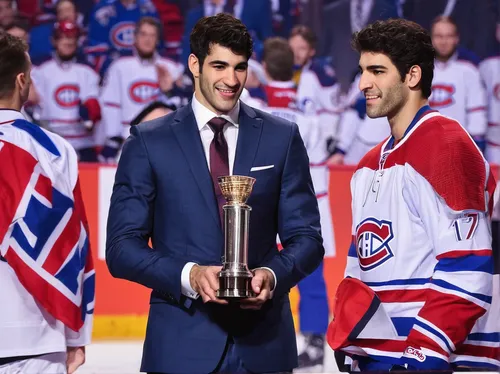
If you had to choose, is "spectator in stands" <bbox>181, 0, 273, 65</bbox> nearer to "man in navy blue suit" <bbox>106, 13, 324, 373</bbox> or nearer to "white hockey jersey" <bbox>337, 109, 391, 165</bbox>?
"white hockey jersey" <bbox>337, 109, 391, 165</bbox>

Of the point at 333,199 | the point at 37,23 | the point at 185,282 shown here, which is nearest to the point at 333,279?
the point at 333,199

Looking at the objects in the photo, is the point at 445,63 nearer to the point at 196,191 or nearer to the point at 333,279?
the point at 333,279

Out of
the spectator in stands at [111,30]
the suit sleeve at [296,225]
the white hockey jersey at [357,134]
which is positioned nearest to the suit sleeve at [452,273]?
the suit sleeve at [296,225]

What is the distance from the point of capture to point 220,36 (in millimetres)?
2801

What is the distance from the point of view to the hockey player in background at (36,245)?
10.1 feet

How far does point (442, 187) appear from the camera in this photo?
9.04 feet

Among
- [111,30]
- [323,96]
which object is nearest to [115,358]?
[323,96]

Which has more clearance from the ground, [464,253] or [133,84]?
[133,84]

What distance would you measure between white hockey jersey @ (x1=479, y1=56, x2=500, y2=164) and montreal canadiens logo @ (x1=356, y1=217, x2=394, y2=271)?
20.2 ft

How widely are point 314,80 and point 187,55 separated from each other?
1122 millimetres

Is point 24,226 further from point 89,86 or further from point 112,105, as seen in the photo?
point 89,86

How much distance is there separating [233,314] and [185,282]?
0.59 ft

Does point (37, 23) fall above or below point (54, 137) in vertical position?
above

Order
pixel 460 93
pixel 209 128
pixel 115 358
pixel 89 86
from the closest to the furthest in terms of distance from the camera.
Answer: pixel 209 128 < pixel 115 358 < pixel 460 93 < pixel 89 86
